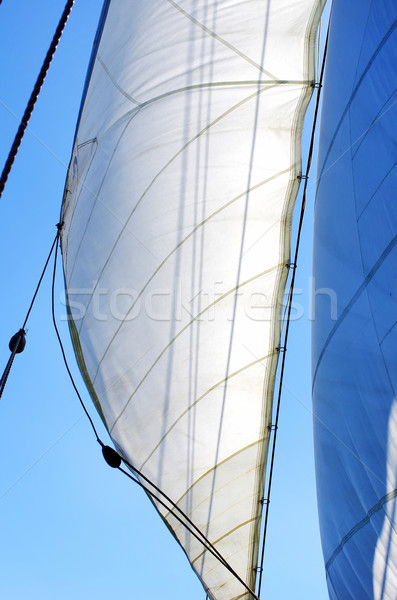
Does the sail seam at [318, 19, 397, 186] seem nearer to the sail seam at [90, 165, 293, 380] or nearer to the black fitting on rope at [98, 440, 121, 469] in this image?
the sail seam at [90, 165, 293, 380]

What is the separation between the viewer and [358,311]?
4500 millimetres

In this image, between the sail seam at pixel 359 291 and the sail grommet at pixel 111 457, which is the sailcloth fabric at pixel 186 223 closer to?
the sail grommet at pixel 111 457

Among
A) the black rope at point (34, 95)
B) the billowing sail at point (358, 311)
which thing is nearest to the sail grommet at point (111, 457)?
the billowing sail at point (358, 311)

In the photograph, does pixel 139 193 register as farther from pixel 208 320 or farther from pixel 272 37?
pixel 272 37

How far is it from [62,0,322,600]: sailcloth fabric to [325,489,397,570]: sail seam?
1483mm

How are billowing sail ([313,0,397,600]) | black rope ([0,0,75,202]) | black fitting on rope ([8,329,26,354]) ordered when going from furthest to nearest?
black fitting on rope ([8,329,26,354]) < billowing sail ([313,0,397,600]) < black rope ([0,0,75,202])

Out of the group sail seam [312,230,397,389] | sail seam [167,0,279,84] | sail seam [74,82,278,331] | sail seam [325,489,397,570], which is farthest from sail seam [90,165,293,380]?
sail seam [325,489,397,570]

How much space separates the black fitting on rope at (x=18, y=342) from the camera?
4.97 m

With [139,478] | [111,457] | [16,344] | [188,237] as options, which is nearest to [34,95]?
[16,344]

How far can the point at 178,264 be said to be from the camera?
19.8 feet

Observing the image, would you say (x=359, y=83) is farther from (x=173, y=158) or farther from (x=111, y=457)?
(x=111, y=457)

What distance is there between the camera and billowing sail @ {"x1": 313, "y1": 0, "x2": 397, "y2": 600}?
4.05m

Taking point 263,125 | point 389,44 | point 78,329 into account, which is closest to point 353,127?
point 389,44

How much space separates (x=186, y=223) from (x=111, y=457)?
235 centimetres
